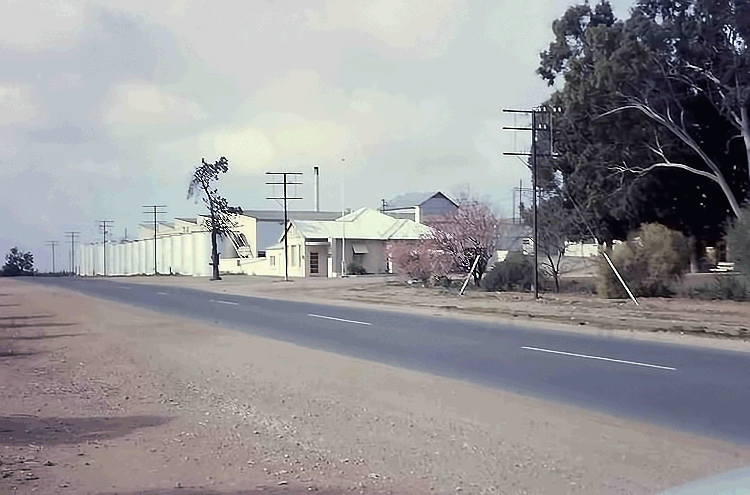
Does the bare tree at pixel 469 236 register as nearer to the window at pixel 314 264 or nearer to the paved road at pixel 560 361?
the paved road at pixel 560 361

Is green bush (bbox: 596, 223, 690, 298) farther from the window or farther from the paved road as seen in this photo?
the window

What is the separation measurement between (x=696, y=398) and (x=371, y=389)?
4.47 meters

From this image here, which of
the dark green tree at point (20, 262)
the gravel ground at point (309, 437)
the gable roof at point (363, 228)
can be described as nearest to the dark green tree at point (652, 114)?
the gravel ground at point (309, 437)

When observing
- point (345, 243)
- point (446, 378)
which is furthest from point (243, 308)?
point (345, 243)

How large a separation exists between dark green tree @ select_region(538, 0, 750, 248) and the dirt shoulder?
6496mm

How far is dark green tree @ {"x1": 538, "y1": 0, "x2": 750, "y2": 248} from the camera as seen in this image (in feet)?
126

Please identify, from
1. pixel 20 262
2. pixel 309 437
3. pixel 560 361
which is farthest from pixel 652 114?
pixel 20 262

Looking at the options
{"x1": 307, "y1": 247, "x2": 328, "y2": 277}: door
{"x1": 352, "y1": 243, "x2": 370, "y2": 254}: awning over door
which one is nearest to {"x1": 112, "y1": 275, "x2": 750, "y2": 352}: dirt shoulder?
{"x1": 352, "y1": 243, "x2": 370, "y2": 254}: awning over door

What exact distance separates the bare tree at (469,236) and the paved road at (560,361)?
703 inches

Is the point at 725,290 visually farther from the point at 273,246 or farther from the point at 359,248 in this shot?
the point at 273,246

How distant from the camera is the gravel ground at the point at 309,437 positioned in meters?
8.13

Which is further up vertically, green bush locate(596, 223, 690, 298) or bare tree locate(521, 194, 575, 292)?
bare tree locate(521, 194, 575, 292)

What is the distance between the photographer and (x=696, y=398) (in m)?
13.0

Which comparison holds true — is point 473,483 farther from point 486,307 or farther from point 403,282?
point 403,282
